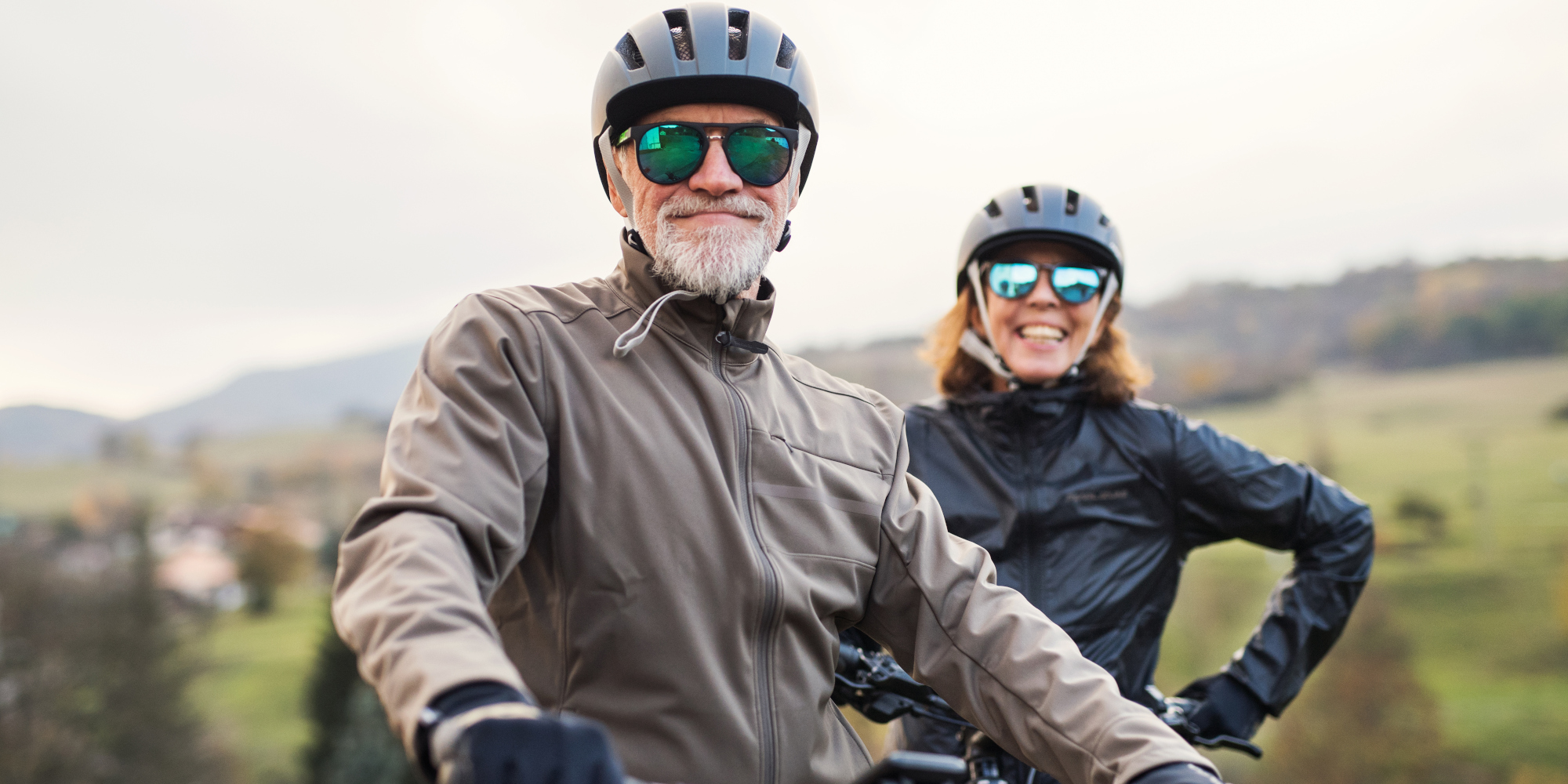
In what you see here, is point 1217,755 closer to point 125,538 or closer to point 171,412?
point 125,538

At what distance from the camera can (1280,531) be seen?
4227 millimetres

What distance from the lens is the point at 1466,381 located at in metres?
62.6

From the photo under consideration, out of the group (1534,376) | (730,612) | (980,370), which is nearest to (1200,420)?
(980,370)

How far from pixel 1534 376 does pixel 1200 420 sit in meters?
67.4

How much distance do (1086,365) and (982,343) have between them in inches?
15.6

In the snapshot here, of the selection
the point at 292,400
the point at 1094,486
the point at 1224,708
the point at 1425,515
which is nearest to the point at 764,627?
the point at 1094,486

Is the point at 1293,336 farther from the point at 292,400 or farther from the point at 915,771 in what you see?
the point at 292,400

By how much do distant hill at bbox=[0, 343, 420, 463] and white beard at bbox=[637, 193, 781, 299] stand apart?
4852cm

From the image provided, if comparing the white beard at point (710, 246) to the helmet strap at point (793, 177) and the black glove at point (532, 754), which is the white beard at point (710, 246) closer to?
the helmet strap at point (793, 177)

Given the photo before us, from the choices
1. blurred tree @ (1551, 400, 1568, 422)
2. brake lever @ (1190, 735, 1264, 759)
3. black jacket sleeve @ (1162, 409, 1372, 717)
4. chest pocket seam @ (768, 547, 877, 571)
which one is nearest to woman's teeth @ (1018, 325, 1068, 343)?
black jacket sleeve @ (1162, 409, 1372, 717)

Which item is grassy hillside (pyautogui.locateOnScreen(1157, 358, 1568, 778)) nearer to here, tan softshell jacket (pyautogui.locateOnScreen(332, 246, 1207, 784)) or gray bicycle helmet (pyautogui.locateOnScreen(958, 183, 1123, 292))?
gray bicycle helmet (pyautogui.locateOnScreen(958, 183, 1123, 292))

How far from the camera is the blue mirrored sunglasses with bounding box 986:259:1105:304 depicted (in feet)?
14.5

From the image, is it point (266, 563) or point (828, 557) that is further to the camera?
point (266, 563)

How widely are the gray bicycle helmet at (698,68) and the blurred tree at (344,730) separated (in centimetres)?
3515
